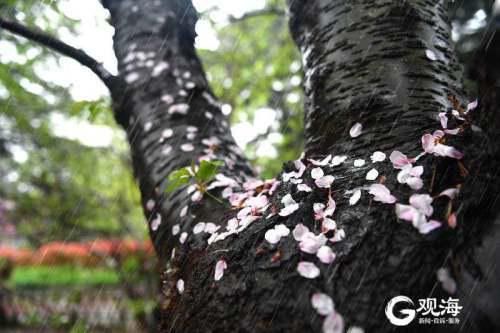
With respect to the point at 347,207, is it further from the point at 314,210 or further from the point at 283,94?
the point at 283,94

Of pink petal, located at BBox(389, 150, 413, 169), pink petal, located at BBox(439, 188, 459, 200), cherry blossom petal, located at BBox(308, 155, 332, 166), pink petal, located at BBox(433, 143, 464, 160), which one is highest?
pink petal, located at BBox(433, 143, 464, 160)

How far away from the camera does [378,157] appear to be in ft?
3.77

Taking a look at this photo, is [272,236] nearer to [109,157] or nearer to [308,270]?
[308,270]

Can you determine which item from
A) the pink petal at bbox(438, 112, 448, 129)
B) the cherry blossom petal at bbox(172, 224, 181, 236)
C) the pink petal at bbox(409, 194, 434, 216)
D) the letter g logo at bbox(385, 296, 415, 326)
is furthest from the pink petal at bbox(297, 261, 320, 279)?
the cherry blossom petal at bbox(172, 224, 181, 236)

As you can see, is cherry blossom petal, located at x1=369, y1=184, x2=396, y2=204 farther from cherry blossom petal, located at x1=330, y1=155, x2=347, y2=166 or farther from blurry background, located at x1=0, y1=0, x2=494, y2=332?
blurry background, located at x1=0, y1=0, x2=494, y2=332

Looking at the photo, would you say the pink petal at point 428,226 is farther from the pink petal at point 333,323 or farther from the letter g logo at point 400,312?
the pink petal at point 333,323

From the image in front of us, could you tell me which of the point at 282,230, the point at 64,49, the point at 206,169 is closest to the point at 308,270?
the point at 282,230

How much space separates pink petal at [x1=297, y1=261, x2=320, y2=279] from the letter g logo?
170 millimetres

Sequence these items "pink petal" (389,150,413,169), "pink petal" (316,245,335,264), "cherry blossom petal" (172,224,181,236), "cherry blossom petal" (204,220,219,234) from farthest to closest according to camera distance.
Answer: "cherry blossom petal" (172,224,181,236) → "cherry blossom petal" (204,220,219,234) → "pink petal" (389,150,413,169) → "pink petal" (316,245,335,264)

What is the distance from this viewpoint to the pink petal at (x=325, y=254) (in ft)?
3.16

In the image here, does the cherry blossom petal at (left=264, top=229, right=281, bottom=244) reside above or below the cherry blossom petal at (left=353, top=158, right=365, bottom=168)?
below

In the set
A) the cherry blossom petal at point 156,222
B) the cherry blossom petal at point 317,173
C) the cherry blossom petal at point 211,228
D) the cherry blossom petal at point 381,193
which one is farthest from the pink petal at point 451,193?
the cherry blossom petal at point 156,222

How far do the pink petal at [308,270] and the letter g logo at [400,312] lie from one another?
0.17 metres

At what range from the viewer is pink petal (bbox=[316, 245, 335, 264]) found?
96cm
